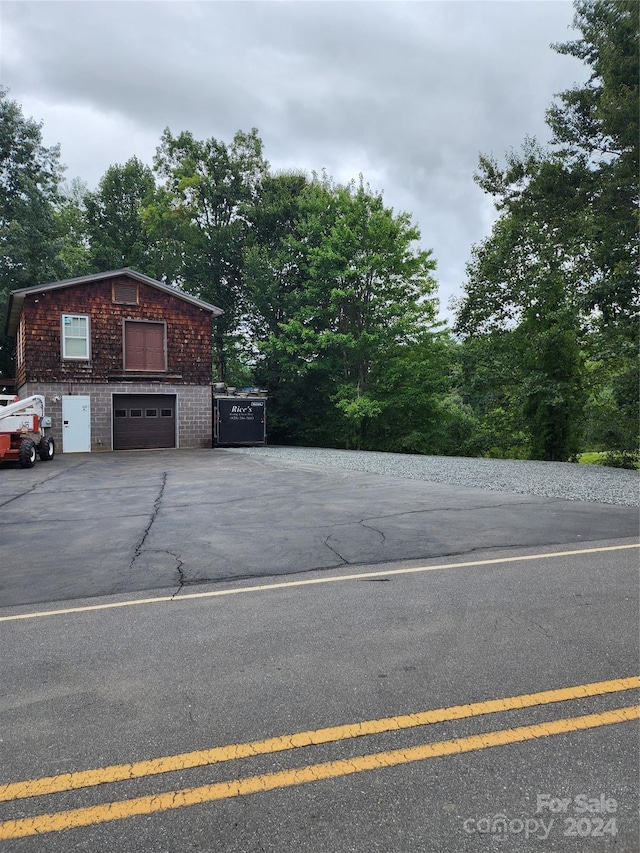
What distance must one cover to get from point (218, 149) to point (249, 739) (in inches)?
1558

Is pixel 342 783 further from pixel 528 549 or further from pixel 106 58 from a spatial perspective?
pixel 106 58

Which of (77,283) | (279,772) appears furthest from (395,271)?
(279,772)

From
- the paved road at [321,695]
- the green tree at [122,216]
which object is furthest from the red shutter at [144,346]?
the paved road at [321,695]

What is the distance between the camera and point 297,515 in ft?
25.9

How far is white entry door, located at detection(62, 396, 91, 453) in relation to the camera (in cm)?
2034

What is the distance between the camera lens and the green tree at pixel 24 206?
2966 centimetres

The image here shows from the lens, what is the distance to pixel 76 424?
67.3 feet

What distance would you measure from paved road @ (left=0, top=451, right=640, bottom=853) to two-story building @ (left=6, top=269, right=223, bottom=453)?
52.5 ft

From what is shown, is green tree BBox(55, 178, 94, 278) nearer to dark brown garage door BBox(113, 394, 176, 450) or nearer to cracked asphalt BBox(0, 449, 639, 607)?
dark brown garage door BBox(113, 394, 176, 450)

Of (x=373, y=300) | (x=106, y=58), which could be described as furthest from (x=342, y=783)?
(x=373, y=300)

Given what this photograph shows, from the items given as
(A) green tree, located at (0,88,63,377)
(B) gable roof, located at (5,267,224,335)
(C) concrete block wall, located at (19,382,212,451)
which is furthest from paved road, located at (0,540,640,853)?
(A) green tree, located at (0,88,63,377)

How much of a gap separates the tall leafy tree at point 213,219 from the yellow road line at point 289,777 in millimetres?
33592

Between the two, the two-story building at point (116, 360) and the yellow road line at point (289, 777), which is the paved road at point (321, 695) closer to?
the yellow road line at point (289, 777)

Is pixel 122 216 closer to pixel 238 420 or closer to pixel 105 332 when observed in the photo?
pixel 105 332
